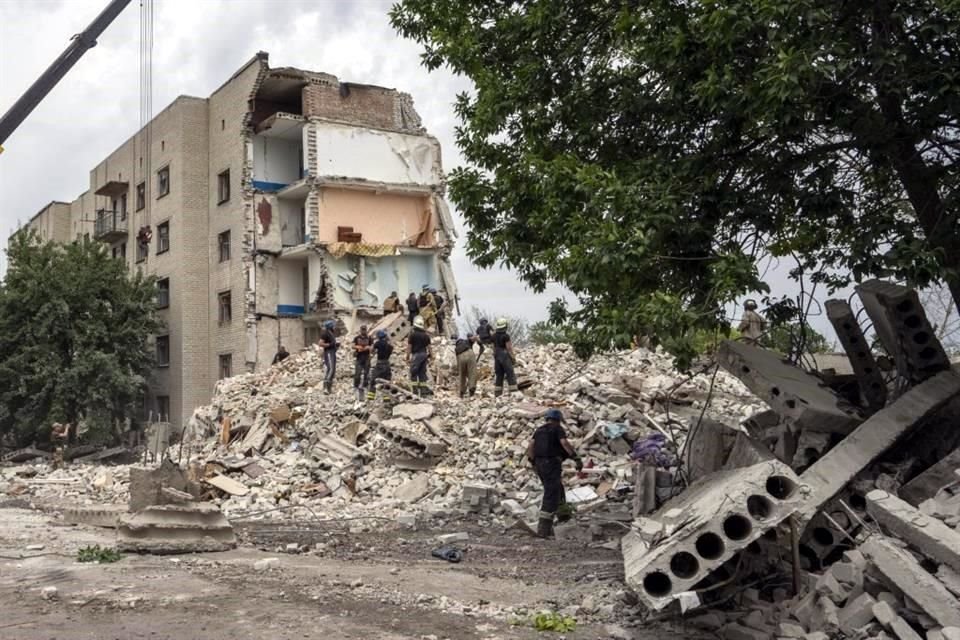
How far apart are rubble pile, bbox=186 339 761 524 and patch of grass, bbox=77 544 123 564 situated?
13.4 feet

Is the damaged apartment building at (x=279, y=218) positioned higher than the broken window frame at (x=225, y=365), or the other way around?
the damaged apartment building at (x=279, y=218)

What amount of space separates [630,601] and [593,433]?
732 centimetres

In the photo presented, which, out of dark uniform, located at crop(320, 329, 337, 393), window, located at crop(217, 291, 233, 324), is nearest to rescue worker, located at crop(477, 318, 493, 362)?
dark uniform, located at crop(320, 329, 337, 393)

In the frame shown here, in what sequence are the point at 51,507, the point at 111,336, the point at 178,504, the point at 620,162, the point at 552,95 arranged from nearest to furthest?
the point at 620,162 < the point at 552,95 < the point at 178,504 < the point at 51,507 < the point at 111,336

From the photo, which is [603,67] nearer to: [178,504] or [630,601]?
[630,601]

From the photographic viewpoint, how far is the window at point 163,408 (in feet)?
110

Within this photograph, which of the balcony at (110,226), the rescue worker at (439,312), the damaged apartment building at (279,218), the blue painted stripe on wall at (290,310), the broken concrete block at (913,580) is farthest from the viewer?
the balcony at (110,226)

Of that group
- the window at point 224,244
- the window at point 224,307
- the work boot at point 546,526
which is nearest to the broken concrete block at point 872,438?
the work boot at point 546,526

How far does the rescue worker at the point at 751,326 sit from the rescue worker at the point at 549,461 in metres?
2.60

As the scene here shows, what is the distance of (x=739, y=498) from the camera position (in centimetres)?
576

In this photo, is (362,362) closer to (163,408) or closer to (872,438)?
(872,438)

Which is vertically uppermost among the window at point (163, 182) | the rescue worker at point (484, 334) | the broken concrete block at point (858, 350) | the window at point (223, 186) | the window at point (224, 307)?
the window at point (163, 182)

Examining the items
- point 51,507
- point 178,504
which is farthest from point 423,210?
point 178,504

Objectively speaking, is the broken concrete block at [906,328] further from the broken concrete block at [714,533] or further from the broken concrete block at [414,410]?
the broken concrete block at [414,410]
